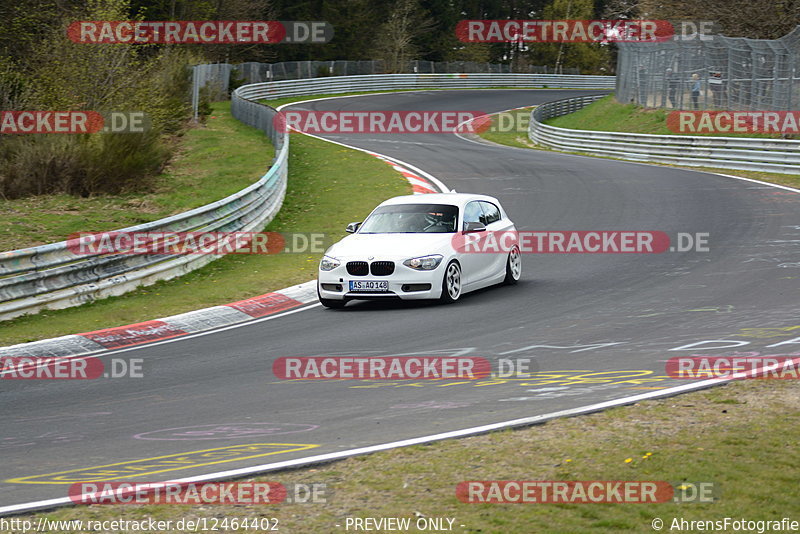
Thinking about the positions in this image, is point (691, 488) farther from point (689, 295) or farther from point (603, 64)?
point (603, 64)

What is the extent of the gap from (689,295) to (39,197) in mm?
13805

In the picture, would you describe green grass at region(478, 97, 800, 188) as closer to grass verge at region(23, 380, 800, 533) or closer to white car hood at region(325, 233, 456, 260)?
white car hood at region(325, 233, 456, 260)

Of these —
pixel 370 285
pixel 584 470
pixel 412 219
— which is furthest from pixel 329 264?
pixel 584 470

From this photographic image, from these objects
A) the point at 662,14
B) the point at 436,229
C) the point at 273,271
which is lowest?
the point at 273,271

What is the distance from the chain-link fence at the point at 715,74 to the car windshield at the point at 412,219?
66.4 feet

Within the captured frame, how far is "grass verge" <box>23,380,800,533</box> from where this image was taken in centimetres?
534

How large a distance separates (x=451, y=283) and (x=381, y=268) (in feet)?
3.29

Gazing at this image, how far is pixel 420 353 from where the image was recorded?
10297 mm

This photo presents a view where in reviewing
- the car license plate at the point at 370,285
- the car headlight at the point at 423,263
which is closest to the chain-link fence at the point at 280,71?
the car license plate at the point at 370,285

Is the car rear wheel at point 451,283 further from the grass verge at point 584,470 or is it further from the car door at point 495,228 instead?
the grass verge at point 584,470

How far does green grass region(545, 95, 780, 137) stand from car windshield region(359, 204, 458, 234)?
21160mm

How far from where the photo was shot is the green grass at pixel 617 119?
39.1m

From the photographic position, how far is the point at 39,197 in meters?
20.9

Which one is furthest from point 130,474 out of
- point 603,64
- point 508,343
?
point 603,64
